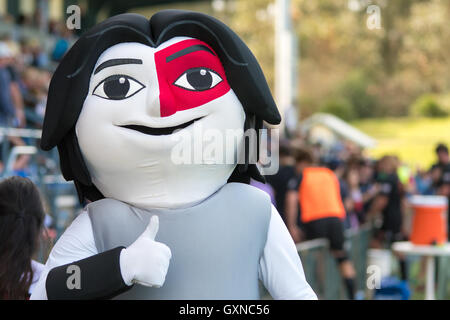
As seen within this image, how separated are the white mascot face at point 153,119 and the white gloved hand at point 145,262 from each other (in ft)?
0.89

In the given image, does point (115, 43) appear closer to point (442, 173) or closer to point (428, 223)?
point (428, 223)

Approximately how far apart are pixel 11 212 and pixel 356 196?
7415 mm

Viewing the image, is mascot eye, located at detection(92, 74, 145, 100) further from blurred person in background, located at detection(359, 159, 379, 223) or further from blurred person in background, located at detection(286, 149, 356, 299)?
blurred person in background, located at detection(359, 159, 379, 223)

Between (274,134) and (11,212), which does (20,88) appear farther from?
(11,212)

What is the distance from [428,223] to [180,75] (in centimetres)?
558

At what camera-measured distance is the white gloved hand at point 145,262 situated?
2.77 metres

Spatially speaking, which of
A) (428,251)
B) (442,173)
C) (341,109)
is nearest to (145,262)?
(428,251)

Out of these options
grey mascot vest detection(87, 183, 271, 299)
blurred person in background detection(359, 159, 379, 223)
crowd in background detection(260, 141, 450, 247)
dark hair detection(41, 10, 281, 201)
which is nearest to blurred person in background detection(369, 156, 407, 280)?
crowd in background detection(260, 141, 450, 247)

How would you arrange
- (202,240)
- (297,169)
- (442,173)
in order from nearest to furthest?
1. (202,240)
2. (297,169)
3. (442,173)

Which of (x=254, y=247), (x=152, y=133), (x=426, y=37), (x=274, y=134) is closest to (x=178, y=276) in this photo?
(x=254, y=247)

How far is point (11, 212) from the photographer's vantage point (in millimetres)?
3225

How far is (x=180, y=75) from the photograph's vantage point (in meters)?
3.10

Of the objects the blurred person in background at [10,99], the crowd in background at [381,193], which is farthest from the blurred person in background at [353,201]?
the blurred person in background at [10,99]

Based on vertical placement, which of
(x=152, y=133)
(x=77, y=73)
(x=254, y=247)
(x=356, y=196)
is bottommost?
(x=356, y=196)
